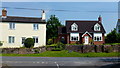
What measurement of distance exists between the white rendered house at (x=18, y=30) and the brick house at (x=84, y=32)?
1131cm

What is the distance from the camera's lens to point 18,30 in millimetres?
42500

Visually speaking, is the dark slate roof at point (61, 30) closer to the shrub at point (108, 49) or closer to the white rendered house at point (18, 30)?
the white rendered house at point (18, 30)

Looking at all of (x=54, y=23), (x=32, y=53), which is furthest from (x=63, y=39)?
(x=32, y=53)

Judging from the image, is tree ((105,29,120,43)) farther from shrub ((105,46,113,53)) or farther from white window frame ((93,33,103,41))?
shrub ((105,46,113,53))

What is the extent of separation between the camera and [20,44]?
42.7m

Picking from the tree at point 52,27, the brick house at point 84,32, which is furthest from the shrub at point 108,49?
the tree at point 52,27

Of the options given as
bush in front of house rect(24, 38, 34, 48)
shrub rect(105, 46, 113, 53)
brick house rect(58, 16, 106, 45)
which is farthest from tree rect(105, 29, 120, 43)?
bush in front of house rect(24, 38, 34, 48)

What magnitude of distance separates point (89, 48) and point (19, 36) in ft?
47.5

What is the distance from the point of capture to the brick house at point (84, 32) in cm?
5259

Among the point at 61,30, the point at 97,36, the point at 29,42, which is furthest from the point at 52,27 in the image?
the point at 29,42

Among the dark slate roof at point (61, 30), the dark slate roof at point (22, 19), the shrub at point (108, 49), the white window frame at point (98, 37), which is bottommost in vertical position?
the shrub at point (108, 49)

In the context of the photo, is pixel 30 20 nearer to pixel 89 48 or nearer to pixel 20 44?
pixel 20 44

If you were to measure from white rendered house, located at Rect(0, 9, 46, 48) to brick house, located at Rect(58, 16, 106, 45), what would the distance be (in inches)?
445

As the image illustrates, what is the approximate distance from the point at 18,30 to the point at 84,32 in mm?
17835
